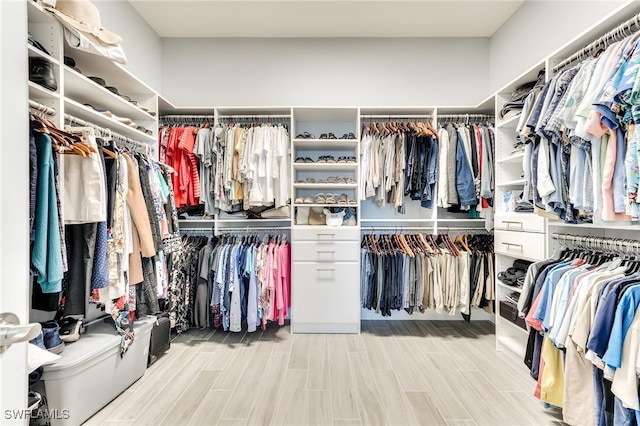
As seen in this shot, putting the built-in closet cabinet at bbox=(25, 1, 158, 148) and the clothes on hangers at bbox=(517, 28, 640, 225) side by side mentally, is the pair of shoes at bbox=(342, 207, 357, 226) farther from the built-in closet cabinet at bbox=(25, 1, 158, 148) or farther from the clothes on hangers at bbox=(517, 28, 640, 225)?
the built-in closet cabinet at bbox=(25, 1, 158, 148)

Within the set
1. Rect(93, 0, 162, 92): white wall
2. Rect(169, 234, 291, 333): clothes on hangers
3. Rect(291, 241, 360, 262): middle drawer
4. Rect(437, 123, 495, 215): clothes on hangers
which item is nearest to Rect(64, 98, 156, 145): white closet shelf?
Rect(93, 0, 162, 92): white wall

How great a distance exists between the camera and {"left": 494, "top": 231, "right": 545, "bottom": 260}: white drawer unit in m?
2.14

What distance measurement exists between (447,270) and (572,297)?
1384 mm

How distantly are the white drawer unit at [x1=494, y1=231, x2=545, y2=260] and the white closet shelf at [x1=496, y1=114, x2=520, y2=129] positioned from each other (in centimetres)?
88

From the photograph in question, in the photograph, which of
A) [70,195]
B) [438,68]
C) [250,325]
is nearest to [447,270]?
[250,325]

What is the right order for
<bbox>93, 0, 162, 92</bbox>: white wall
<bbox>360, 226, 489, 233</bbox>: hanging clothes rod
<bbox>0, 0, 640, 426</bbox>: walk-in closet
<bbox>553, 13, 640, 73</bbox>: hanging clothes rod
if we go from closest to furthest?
<bbox>0, 0, 640, 426</bbox>: walk-in closet
<bbox>553, 13, 640, 73</bbox>: hanging clothes rod
<bbox>93, 0, 162, 92</bbox>: white wall
<bbox>360, 226, 489, 233</bbox>: hanging clothes rod

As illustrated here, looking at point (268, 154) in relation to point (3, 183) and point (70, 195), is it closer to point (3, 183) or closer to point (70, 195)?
point (70, 195)

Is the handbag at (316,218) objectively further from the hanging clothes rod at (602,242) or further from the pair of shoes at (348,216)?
the hanging clothes rod at (602,242)

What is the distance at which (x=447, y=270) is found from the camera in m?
2.93

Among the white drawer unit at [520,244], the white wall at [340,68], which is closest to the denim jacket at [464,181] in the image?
the white drawer unit at [520,244]

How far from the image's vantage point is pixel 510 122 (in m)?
2.52

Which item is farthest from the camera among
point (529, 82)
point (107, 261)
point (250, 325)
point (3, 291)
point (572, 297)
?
point (250, 325)

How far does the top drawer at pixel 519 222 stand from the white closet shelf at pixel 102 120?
3.03 metres

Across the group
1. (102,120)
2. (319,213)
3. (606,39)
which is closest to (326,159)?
(319,213)
